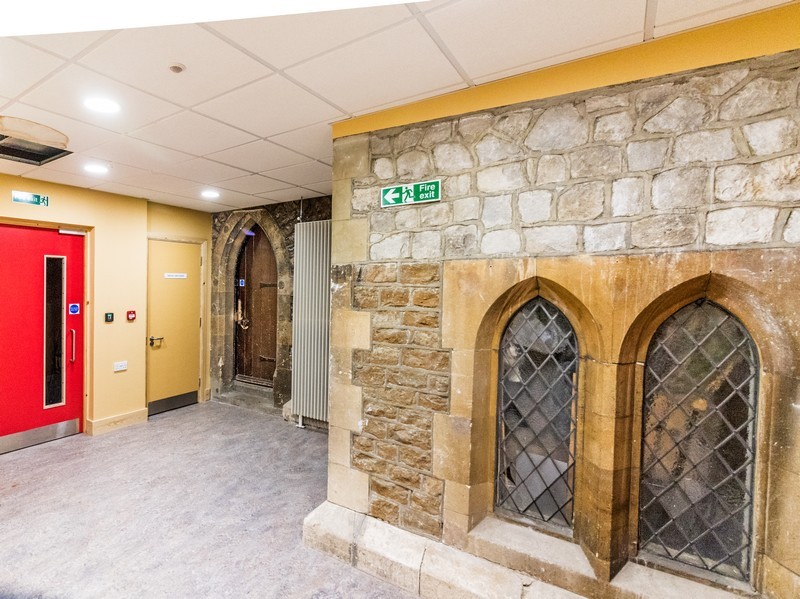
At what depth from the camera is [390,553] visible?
1995 mm

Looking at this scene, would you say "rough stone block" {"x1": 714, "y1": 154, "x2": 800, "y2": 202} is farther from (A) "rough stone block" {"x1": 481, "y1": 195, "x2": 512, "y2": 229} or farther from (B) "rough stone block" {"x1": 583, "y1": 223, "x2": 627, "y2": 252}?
(A) "rough stone block" {"x1": 481, "y1": 195, "x2": 512, "y2": 229}

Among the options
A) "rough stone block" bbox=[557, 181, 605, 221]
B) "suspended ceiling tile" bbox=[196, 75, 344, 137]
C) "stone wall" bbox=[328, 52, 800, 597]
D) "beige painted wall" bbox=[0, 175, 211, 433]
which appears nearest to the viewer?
"stone wall" bbox=[328, 52, 800, 597]

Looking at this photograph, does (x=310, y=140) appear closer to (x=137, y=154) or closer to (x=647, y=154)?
(x=137, y=154)

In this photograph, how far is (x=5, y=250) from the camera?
11.1 feet

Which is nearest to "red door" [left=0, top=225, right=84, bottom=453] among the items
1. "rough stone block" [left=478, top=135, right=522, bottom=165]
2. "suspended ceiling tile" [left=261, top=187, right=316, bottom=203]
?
"suspended ceiling tile" [left=261, top=187, right=316, bottom=203]

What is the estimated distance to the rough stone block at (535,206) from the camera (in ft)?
5.60

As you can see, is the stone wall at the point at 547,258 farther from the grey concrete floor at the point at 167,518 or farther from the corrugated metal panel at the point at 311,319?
the corrugated metal panel at the point at 311,319

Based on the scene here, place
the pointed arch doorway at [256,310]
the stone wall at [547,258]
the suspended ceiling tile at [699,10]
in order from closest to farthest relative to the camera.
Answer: the suspended ceiling tile at [699,10] < the stone wall at [547,258] < the pointed arch doorway at [256,310]

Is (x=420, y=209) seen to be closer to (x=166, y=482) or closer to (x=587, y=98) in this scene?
(x=587, y=98)

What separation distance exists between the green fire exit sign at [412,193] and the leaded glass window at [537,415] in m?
0.76

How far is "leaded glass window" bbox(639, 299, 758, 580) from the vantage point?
150cm

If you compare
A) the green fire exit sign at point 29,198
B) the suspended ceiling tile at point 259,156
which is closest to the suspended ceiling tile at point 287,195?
the suspended ceiling tile at point 259,156

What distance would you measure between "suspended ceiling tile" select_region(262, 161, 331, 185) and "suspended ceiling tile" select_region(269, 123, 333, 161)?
251 millimetres

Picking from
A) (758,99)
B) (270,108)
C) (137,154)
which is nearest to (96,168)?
(137,154)
